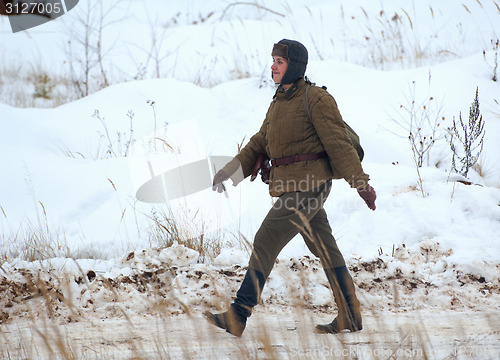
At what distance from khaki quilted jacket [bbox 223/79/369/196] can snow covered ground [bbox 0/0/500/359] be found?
51 cm

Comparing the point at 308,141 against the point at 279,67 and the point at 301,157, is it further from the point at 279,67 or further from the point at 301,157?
the point at 279,67

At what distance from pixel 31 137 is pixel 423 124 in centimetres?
455

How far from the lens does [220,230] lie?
3.85 meters

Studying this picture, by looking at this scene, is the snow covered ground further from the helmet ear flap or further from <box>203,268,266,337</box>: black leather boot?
the helmet ear flap

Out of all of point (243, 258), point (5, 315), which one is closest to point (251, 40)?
point (243, 258)

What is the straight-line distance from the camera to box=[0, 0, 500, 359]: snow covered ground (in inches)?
85.3

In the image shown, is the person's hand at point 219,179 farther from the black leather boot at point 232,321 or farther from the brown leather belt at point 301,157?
the black leather boot at point 232,321
